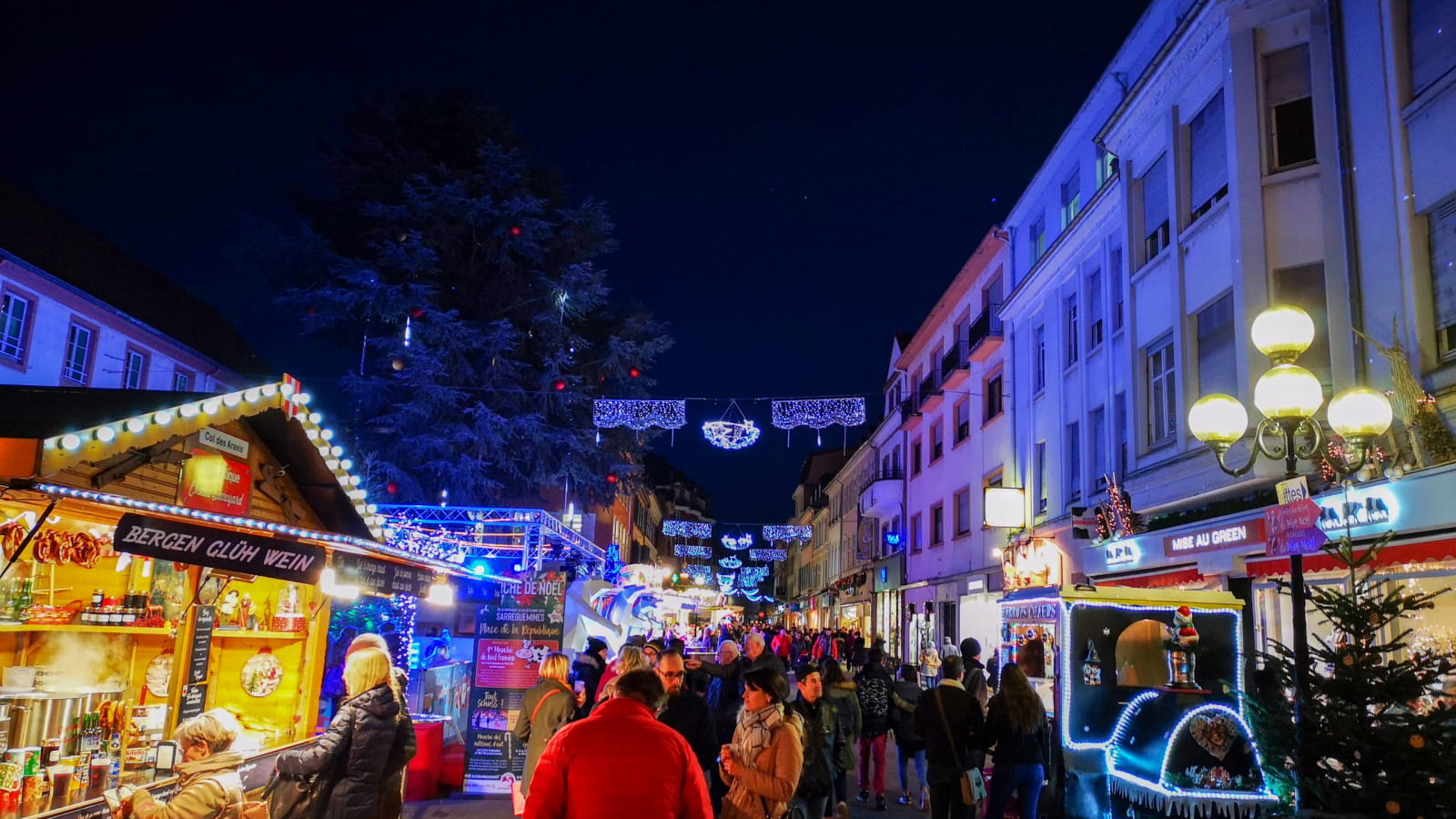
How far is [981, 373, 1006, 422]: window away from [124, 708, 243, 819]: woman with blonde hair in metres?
21.3

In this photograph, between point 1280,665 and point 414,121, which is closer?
point 1280,665

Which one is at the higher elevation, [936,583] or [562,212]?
[562,212]

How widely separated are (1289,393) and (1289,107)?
656 centimetres

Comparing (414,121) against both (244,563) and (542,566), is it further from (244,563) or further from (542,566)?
(244,563)

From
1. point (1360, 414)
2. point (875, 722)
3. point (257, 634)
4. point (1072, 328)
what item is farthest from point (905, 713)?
point (1072, 328)

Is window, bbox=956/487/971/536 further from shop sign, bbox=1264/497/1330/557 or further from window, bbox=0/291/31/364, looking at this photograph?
window, bbox=0/291/31/364

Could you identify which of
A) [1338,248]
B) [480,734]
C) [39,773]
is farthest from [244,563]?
[1338,248]

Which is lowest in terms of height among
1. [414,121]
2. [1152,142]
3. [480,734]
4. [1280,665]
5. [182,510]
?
[480,734]

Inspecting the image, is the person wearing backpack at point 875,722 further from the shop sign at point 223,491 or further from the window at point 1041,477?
the window at point 1041,477

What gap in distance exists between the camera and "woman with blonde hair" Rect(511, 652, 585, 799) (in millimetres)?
7945

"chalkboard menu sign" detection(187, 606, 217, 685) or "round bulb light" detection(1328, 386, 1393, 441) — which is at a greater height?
"round bulb light" detection(1328, 386, 1393, 441)

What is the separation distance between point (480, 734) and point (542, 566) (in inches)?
318

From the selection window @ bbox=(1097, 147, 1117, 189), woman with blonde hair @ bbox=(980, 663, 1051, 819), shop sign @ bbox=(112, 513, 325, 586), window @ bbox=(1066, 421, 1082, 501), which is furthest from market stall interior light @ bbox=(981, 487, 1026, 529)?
shop sign @ bbox=(112, 513, 325, 586)

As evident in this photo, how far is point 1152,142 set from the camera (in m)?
15.1
